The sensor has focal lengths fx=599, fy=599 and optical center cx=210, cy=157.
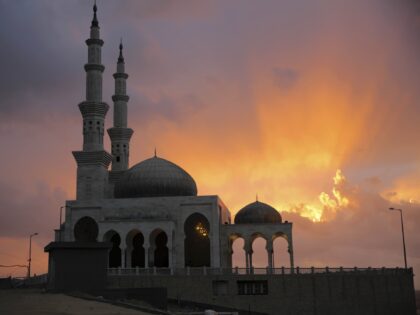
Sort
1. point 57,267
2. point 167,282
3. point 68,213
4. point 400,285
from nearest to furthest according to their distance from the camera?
point 57,267 → point 167,282 → point 400,285 → point 68,213

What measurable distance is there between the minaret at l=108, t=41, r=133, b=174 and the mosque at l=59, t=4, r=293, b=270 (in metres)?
2.86

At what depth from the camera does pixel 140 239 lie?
62406 millimetres

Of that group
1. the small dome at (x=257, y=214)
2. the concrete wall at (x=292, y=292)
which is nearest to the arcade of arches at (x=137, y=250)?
the concrete wall at (x=292, y=292)

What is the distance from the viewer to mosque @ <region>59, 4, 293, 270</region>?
5625cm

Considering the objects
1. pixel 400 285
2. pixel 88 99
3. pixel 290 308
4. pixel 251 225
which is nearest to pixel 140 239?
pixel 251 225

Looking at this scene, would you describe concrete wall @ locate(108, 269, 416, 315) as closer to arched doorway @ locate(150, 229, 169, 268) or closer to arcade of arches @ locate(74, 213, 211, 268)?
arcade of arches @ locate(74, 213, 211, 268)

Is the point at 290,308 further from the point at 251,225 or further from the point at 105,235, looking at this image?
the point at 105,235

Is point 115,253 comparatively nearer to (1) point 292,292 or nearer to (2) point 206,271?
(2) point 206,271

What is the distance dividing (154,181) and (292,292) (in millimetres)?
19813

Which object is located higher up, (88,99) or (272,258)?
(88,99)

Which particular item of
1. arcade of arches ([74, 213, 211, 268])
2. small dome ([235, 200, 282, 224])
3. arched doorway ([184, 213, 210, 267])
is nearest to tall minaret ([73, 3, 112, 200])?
arcade of arches ([74, 213, 211, 268])

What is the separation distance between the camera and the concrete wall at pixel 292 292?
46531mm

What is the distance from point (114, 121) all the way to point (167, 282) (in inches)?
1172

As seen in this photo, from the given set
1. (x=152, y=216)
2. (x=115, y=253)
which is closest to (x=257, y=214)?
(x=152, y=216)
